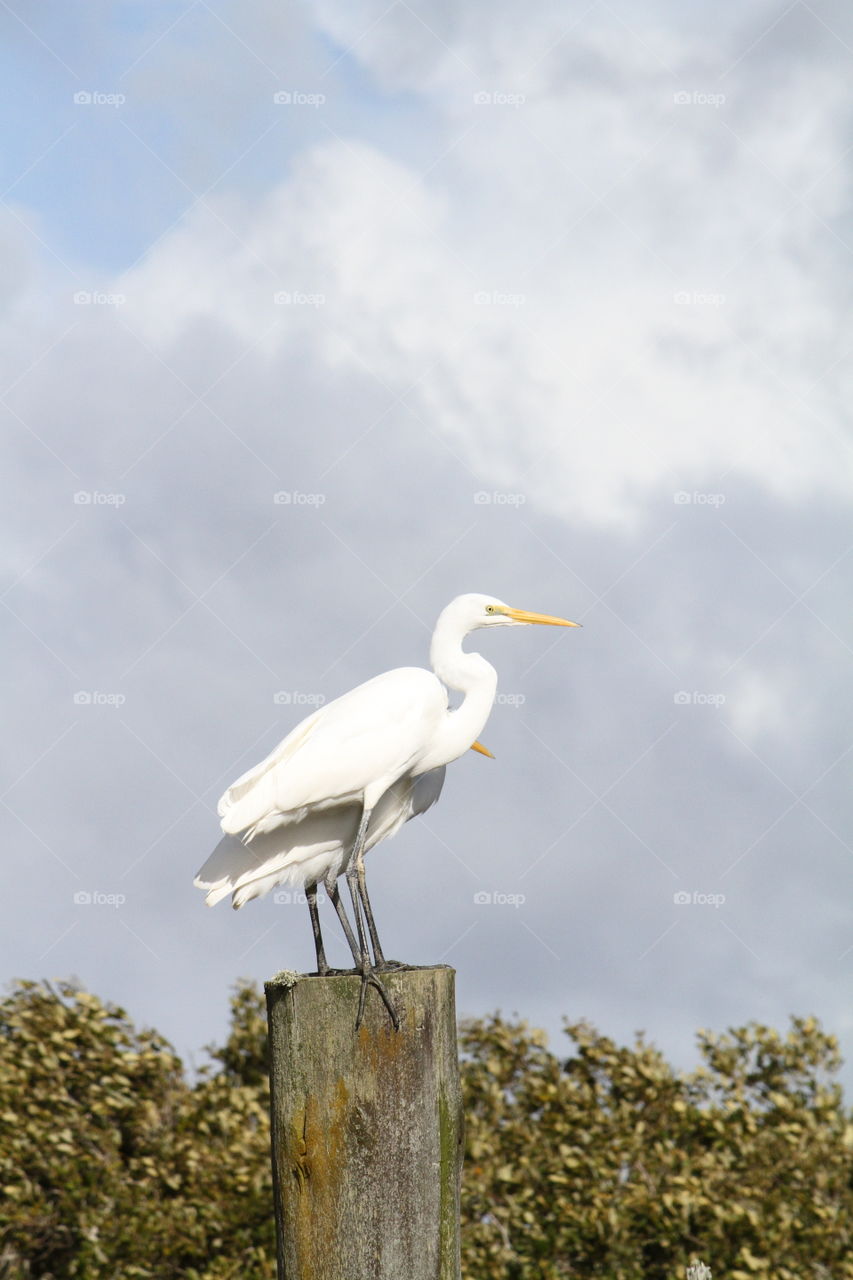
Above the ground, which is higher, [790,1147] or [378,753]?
[378,753]

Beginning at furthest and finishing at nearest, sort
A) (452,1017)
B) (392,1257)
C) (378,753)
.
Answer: (378,753) < (452,1017) < (392,1257)

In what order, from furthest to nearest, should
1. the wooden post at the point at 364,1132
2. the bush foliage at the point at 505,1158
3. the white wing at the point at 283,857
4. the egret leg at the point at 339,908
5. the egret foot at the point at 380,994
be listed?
the bush foliage at the point at 505,1158, the white wing at the point at 283,857, the egret leg at the point at 339,908, the egret foot at the point at 380,994, the wooden post at the point at 364,1132

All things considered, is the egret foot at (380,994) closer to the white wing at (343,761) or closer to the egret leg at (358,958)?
the egret leg at (358,958)

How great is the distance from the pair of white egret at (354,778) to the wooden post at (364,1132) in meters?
0.77

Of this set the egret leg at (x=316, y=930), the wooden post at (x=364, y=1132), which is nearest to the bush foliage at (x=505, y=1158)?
the egret leg at (x=316, y=930)

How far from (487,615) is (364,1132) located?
2.48m

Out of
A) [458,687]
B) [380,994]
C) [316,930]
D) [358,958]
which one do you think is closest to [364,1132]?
[380,994]

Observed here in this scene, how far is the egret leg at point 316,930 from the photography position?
557 centimetres

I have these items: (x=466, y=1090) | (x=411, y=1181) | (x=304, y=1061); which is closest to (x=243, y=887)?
(x=304, y=1061)

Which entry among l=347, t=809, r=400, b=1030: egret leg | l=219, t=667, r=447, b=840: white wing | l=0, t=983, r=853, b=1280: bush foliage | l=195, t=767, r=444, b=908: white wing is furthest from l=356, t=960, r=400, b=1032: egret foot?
l=0, t=983, r=853, b=1280: bush foliage

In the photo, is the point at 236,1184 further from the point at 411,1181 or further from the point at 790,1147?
the point at 411,1181

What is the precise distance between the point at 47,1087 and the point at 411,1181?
22.3 ft

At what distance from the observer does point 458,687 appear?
19.5ft

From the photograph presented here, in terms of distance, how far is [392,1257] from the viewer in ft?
14.0
